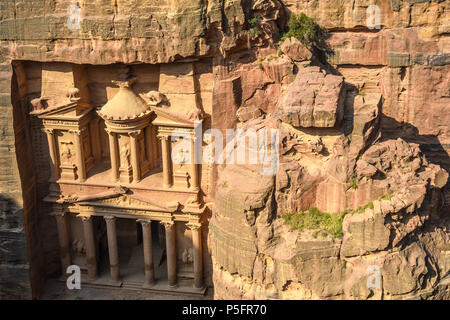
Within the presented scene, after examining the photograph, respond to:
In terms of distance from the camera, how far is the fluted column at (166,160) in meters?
26.8

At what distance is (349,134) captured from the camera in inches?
790

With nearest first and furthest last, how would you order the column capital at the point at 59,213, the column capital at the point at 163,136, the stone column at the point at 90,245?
the column capital at the point at 163,136 < the stone column at the point at 90,245 < the column capital at the point at 59,213

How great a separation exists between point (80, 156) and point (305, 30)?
986 cm

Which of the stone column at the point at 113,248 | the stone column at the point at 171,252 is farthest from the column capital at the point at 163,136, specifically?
the stone column at the point at 113,248

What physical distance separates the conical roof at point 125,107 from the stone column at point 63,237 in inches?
186

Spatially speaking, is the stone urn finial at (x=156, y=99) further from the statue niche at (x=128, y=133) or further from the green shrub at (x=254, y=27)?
the green shrub at (x=254, y=27)

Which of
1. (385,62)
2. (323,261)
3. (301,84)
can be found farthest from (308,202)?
(385,62)

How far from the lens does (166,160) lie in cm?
2689

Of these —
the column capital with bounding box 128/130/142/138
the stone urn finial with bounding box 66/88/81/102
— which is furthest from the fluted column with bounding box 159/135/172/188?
the stone urn finial with bounding box 66/88/81/102

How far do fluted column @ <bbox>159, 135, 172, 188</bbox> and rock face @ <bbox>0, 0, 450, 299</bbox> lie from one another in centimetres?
143

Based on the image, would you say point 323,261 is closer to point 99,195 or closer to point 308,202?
point 308,202

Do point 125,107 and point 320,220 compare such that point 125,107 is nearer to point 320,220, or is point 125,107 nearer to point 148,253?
point 148,253

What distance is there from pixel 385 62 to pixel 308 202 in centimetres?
731

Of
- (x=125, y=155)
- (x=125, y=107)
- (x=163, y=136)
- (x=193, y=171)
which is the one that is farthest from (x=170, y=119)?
(x=125, y=155)
